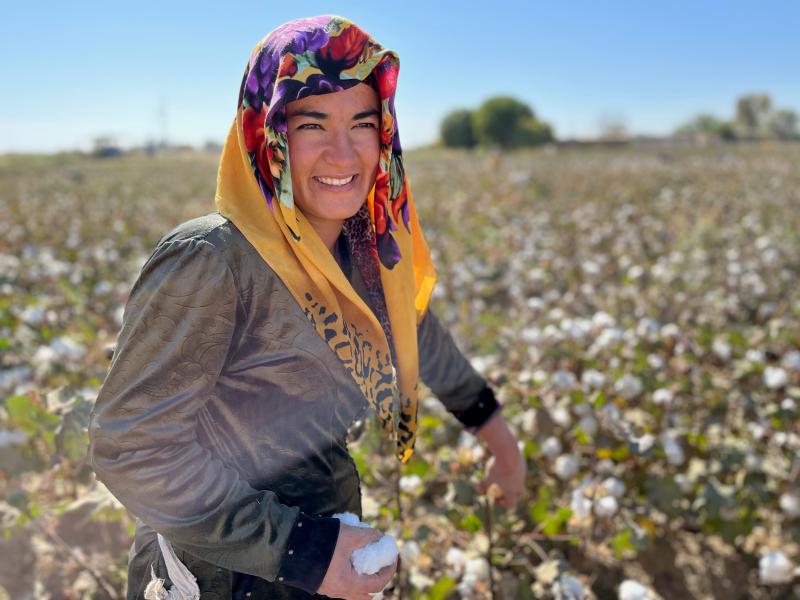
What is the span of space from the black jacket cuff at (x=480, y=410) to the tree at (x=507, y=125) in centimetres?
5429

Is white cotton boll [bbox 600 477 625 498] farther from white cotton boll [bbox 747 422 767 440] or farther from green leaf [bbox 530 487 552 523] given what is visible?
white cotton boll [bbox 747 422 767 440]

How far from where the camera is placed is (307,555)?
1.00 m

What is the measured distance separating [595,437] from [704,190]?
9.07 meters

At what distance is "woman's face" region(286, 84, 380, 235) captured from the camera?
1077 mm

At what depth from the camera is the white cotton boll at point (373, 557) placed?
1013 mm

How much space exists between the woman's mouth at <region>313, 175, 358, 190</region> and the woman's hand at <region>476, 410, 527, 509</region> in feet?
2.51

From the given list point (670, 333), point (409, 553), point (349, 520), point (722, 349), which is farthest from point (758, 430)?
point (349, 520)

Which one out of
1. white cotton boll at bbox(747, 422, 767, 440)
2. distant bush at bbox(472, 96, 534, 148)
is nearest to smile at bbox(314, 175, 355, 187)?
white cotton boll at bbox(747, 422, 767, 440)

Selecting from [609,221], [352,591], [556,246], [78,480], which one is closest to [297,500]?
[352,591]

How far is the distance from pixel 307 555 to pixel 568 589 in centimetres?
103

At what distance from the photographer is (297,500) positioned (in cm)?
117

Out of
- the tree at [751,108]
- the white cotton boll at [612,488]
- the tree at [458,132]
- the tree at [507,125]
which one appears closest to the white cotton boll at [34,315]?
the white cotton boll at [612,488]

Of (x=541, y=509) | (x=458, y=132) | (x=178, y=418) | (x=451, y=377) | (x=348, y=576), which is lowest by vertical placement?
(x=541, y=509)

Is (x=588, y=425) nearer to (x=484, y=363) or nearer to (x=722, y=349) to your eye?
(x=484, y=363)
